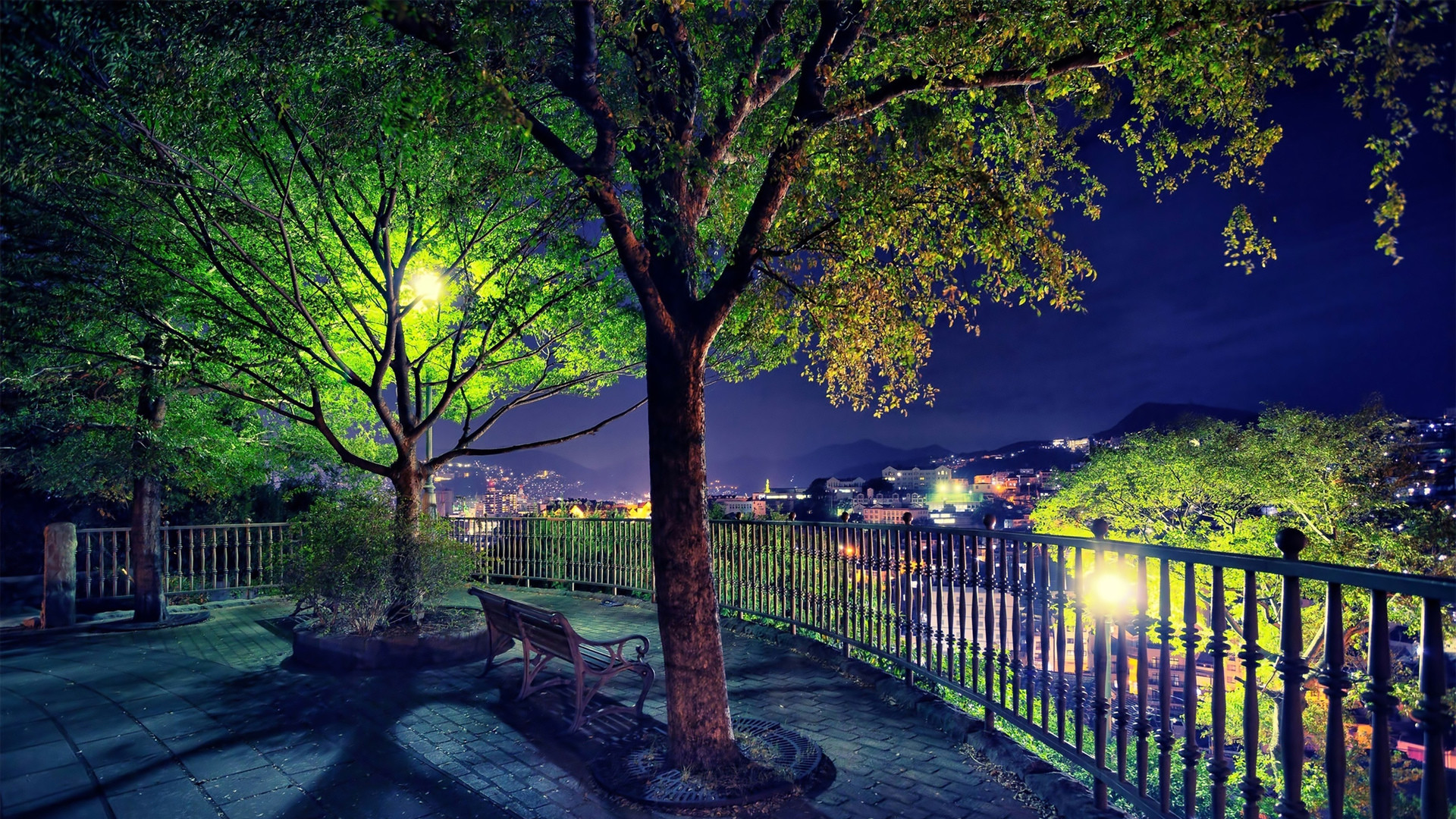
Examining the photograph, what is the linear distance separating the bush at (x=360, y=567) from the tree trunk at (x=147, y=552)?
3.76 meters

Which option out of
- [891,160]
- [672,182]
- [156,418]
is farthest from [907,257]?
[156,418]

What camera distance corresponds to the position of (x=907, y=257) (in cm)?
644

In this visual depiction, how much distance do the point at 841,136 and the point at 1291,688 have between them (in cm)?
474

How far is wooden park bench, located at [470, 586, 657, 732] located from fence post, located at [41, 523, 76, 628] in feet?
26.1

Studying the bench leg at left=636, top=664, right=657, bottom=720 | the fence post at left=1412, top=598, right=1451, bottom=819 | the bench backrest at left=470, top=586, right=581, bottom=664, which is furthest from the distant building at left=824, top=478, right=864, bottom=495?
the fence post at left=1412, top=598, right=1451, bottom=819

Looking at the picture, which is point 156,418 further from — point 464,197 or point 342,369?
point 464,197

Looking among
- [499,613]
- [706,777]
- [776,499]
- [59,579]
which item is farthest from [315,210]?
[776,499]

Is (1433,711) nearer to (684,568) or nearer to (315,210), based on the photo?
(684,568)

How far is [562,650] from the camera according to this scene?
6.07 m

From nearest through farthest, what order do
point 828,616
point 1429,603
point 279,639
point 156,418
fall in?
point 1429,603 < point 828,616 < point 279,639 < point 156,418

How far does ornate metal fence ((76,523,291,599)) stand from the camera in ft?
40.4

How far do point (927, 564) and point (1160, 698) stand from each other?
104 inches

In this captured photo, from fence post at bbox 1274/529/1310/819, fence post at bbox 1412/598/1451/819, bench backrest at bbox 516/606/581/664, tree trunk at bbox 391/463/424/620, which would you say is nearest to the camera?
fence post at bbox 1412/598/1451/819

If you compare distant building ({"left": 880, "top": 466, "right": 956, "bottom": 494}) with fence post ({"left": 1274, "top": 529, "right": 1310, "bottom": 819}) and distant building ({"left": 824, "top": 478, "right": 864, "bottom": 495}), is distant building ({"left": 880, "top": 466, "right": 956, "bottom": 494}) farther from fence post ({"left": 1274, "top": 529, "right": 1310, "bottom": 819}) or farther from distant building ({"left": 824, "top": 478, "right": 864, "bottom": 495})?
fence post ({"left": 1274, "top": 529, "right": 1310, "bottom": 819})
